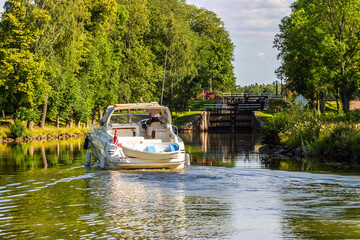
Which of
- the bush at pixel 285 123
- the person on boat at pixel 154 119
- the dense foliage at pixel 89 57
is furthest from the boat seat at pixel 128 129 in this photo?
the dense foliage at pixel 89 57

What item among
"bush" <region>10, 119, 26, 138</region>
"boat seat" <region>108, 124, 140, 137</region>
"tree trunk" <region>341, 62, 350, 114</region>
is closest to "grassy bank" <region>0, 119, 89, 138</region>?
"bush" <region>10, 119, 26, 138</region>

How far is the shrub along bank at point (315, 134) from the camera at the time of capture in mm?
29328

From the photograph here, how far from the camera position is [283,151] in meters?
34.1

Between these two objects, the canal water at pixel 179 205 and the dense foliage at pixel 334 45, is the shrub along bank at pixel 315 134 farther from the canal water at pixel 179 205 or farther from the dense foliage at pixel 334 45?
the dense foliage at pixel 334 45

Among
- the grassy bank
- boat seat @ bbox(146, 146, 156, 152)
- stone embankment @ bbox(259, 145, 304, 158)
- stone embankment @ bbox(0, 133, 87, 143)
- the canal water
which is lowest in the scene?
the canal water

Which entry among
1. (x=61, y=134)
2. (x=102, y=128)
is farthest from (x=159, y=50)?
(x=102, y=128)

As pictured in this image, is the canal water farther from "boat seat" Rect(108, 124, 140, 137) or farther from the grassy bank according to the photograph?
the grassy bank

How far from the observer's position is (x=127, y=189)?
1728 centimetres

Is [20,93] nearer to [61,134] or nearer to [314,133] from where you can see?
[61,134]

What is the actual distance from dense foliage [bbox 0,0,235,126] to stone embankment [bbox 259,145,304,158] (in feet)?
30.3

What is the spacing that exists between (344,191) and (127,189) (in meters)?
6.16

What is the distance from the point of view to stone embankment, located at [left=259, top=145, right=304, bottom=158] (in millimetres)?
32400

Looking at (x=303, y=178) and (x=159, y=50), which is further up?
(x=159, y=50)

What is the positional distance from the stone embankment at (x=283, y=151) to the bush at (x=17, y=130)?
2603cm
